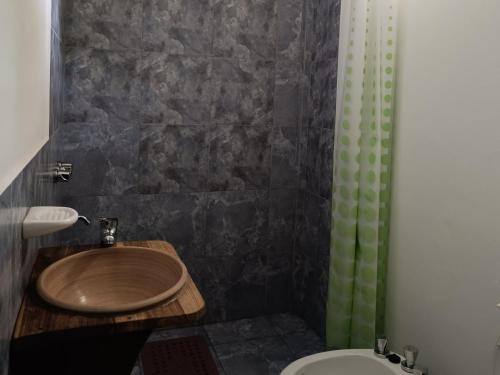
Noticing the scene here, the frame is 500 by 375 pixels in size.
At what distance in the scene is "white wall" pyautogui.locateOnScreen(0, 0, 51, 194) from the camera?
2.69 feet

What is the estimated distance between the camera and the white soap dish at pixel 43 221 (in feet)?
3.58

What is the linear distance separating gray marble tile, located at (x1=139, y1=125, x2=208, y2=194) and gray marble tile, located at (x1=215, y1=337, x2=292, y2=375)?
0.98 meters

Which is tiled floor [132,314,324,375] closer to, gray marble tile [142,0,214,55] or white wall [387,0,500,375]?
white wall [387,0,500,375]

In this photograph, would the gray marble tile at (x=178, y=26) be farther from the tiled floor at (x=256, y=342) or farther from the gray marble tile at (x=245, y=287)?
the tiled floor at (x=256, y=342)

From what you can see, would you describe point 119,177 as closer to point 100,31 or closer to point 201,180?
point 201,180

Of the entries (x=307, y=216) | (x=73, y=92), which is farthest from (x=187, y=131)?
(x=307, y=216)

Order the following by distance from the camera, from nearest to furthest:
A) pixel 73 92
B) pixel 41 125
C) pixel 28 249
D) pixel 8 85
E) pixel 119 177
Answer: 1. pixel 8 85
2. pixel 28 249
3. pixel 41 125
4. pixel 73 92
5. pixel 119 177

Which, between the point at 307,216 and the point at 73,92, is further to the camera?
the point at 307,216

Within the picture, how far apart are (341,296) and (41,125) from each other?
4.99 ft

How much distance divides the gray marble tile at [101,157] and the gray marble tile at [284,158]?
0.86 meters

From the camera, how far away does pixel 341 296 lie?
2158 mm

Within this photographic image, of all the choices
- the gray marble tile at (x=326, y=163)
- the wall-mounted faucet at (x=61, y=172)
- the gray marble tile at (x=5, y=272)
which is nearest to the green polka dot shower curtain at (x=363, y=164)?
the gray marble tile at (x=326, y=163)

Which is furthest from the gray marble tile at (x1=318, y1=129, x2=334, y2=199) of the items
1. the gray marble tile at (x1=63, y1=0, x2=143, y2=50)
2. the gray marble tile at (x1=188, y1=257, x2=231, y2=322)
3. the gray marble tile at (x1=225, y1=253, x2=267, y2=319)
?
the gray marble tile at (x1=63, y1=0, x2=143, y2=50)

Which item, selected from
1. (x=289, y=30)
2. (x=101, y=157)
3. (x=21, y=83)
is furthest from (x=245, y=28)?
(x=21, y=83)
